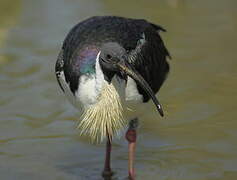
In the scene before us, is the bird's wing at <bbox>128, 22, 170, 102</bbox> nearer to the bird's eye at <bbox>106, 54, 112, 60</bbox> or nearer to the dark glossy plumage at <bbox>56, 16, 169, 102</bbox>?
the dark glossy plumage at <bbox>56, 16, 169, 102</bbox>

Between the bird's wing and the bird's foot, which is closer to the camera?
the bird's wing

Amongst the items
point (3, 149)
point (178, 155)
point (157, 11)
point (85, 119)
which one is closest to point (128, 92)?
point (85, 119)

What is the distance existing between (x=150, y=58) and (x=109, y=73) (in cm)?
117

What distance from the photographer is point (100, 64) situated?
6727 mm

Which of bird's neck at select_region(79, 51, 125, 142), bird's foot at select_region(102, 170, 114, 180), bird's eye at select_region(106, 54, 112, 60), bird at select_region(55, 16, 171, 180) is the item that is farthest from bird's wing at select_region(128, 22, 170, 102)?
bird's foot at select_region(102, 170, 114, 180)

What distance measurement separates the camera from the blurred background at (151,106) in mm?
7965

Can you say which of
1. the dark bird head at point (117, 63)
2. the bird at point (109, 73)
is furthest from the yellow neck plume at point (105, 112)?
the dark bird head at point (117, 63)

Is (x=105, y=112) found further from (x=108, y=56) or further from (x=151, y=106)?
(x=151, y=106)

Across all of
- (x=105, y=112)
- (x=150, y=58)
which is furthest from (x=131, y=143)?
(x=105, y=112)

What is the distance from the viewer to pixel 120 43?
7.26 metres

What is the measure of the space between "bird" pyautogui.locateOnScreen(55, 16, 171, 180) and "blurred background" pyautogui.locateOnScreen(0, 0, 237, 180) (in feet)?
1.80

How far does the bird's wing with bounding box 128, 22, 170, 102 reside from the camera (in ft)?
24.6

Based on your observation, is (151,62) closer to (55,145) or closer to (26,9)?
(55,145)

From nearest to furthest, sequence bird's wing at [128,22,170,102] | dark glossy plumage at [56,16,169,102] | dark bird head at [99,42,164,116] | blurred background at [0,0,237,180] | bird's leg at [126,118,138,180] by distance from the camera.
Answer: dark bird head at [99,42,164,116]
dark glossy plumage at [56,16,169,102]
bird's wing at [128,22,170,102]
bird's leg at [126,118,138,180]
blurred background at [0,0,237,180]
